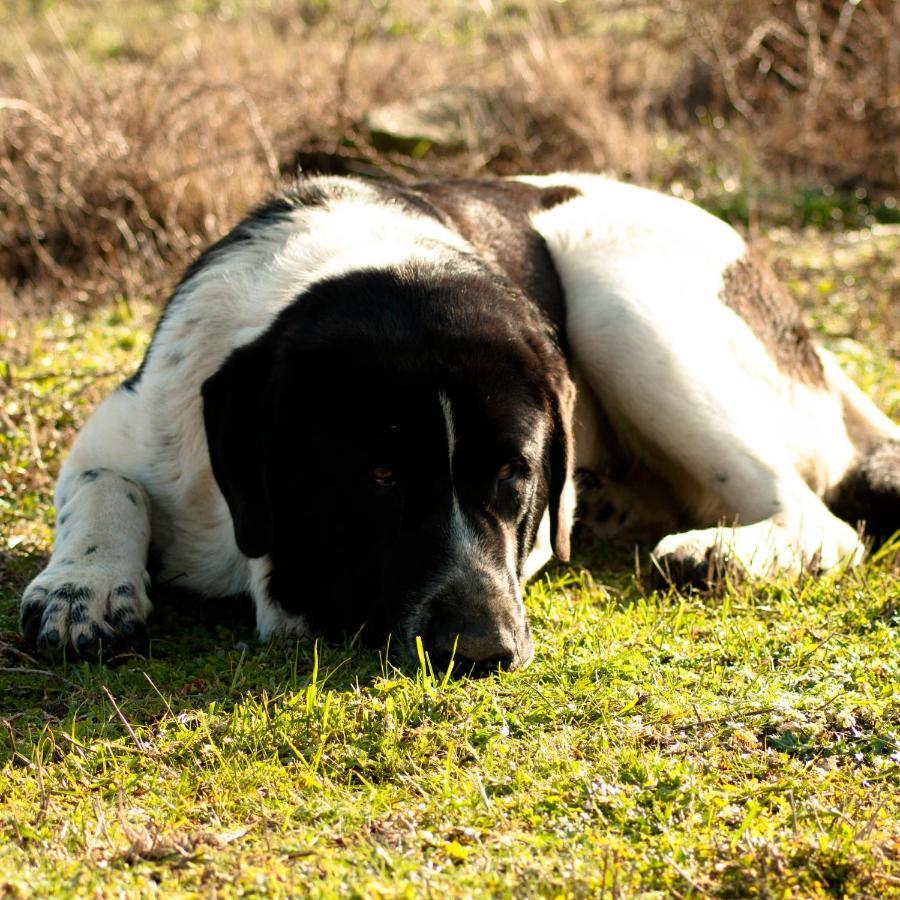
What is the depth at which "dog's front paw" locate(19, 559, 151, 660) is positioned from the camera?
133 inches

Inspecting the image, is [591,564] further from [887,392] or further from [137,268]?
[137,268]

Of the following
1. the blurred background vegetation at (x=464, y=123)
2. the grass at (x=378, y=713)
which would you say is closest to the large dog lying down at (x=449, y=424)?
the grass at (x=378, y=713)

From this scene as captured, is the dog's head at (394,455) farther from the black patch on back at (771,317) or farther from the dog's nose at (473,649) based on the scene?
the black patch on back at (771,317)

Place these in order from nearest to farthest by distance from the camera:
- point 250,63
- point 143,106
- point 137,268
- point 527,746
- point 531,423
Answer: point 527,746 < point 531,423 < point 137,268 < point 143,106 < point 250,63

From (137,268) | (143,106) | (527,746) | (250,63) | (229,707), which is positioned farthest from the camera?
(250,63)

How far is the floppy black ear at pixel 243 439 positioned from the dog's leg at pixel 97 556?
38cm

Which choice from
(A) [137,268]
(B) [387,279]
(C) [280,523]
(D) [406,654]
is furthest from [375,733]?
(A) [137,268]

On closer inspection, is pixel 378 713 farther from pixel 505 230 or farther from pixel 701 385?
Result: pixel 505 230

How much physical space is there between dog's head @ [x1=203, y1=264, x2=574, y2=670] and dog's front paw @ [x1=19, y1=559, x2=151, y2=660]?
38cm

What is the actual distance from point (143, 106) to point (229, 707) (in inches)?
227

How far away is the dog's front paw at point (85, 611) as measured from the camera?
3.38m

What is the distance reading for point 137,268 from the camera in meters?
7.03

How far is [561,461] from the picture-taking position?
145 inches

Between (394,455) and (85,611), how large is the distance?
36.8 inches
